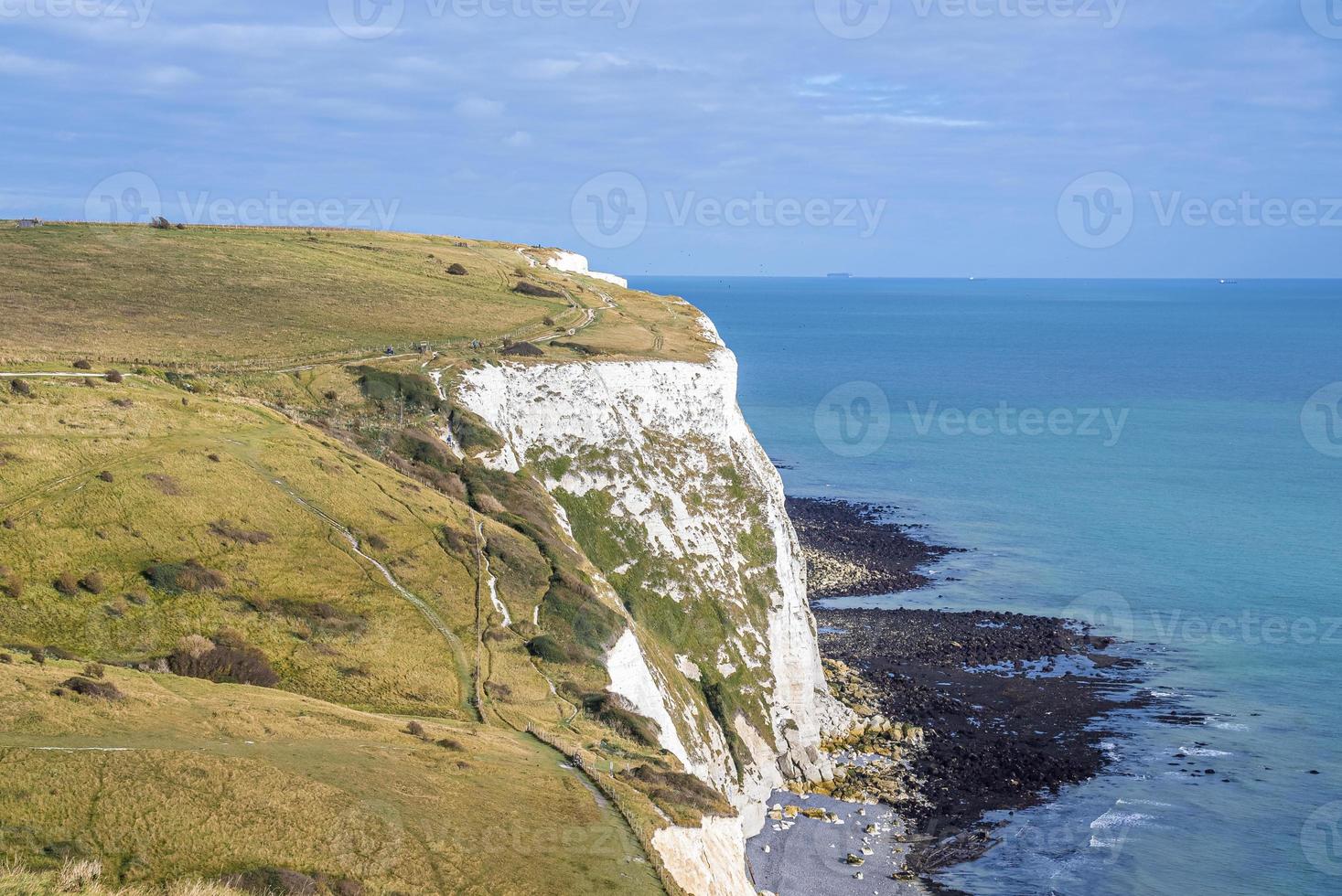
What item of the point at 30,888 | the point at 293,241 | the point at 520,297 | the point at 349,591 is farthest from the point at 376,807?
the point at 293,241

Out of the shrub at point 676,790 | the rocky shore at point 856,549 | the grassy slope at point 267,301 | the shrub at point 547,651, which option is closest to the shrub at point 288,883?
the shrub at point 676,790

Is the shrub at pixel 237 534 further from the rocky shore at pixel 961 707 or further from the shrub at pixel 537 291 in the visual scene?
the shrub at pixel 537 291

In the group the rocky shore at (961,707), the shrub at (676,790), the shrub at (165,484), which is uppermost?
the shrub at (165,484)

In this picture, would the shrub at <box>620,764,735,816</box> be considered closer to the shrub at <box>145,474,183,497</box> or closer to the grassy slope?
the shrub at <box>145,474,183,497</box>

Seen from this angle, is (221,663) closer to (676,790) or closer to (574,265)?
(676,790)

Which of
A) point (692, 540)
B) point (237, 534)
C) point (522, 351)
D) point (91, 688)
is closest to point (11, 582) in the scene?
point (237, 534)

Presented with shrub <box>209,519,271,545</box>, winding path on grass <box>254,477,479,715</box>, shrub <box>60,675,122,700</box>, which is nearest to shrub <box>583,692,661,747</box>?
winding path on grass <box>254,477,479,715</box>
